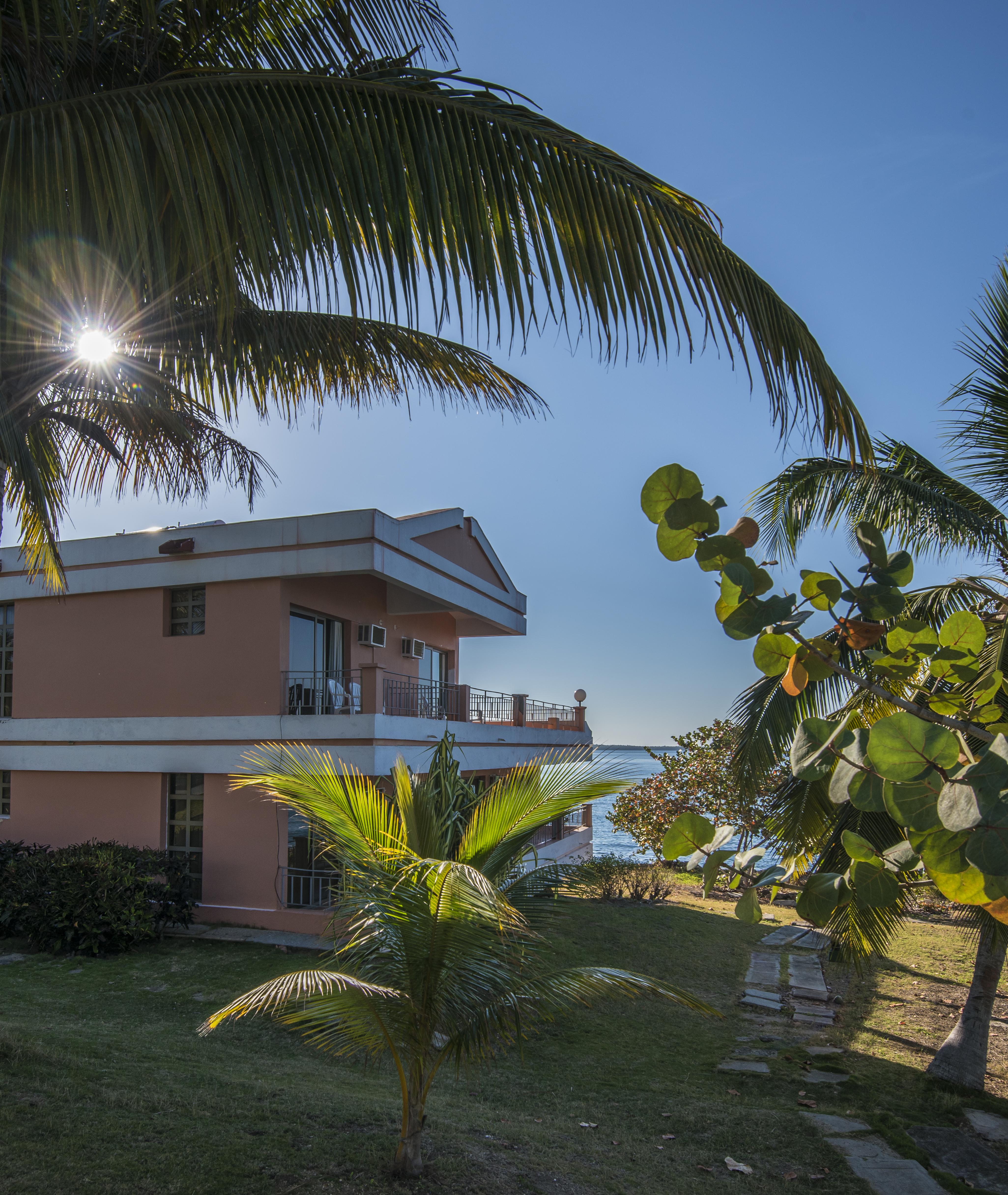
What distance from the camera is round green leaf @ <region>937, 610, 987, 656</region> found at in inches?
68.2

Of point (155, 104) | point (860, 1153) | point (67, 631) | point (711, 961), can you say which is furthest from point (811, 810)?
point (67, 631)

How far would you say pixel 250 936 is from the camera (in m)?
12.2

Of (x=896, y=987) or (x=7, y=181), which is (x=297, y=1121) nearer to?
(x=7, y=181)

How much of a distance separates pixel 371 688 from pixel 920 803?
11.6 m

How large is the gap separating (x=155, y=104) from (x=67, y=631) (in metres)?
13.5

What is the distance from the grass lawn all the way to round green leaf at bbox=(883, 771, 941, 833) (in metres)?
4.51

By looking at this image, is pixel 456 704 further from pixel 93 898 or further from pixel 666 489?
pixel 666 489

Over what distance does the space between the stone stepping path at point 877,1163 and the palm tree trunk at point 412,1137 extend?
315 cm

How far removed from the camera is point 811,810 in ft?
28.8

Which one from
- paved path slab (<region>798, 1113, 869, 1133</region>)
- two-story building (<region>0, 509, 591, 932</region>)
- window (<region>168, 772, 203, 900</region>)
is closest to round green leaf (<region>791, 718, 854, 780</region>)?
paved path slab (<region>798, 1113, 869, 1133</region>)

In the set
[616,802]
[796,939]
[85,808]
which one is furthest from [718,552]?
[616,802]

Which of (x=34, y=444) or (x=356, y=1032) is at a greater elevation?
(x=34, y=444)

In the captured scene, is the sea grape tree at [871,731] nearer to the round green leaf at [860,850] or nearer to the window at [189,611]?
the round green leaf at [860,850]

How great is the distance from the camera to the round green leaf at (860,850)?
1653mm
